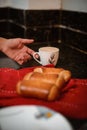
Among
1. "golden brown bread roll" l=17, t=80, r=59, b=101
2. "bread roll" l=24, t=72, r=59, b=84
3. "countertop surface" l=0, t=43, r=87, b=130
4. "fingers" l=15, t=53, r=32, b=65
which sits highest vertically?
"bread roll" l=24, t=72, r=59, b=84

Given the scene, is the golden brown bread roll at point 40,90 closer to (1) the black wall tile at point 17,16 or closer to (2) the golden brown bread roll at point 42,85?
(2) the golden brown bread roll at point 42,85

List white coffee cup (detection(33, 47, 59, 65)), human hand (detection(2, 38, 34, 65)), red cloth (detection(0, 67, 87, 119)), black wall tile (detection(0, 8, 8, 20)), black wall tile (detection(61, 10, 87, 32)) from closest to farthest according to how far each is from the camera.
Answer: red cloth (detection(0, 67, 87, 119)) → white coffee cup (detection(33, 47, 59, 65)) → human hand (detection(2, 38, 34, 65)) → black wall tile (detection(61, 10, 87, 32)) → black wall tile (detection(0, 8, 8, 20))

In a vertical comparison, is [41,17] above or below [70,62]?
above

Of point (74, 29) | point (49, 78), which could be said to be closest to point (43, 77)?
point (49, 78)

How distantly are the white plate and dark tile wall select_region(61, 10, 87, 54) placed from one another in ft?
2.43

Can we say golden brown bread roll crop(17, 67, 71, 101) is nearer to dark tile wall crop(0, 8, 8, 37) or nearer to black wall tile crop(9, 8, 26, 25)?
black wall tile crop(9, 8, 26, 25)

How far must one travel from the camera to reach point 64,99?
623 mm

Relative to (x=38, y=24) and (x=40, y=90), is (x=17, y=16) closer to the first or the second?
(x=38, y=24)

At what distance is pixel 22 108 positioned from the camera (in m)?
0.48

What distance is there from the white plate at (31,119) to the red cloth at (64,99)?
128 mm

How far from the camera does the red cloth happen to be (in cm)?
A: 59

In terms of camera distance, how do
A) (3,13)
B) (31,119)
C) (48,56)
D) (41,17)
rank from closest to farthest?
(31,119) < (48,56) < (41,17) < (3,13)

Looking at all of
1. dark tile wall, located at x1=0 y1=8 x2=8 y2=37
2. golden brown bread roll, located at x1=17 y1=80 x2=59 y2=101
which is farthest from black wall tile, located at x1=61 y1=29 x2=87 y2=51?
golden brown bread roll, located at x1=17 y1=80 x2=59 y2=101

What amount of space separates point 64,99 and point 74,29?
2.20ft
